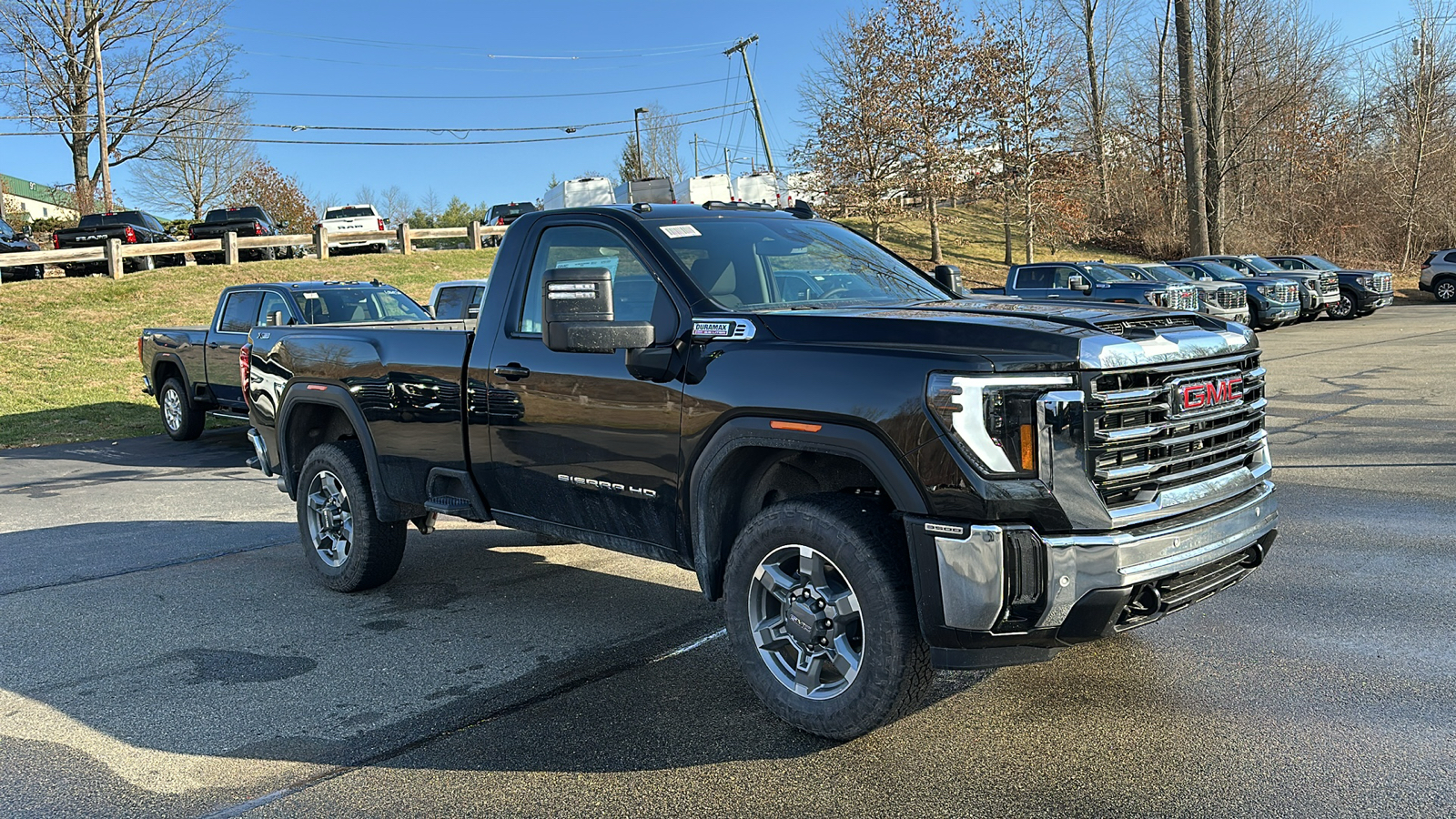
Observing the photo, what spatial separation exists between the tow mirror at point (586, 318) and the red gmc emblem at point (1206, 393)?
1975mm

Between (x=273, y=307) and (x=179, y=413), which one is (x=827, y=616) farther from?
(x=179, y=413)

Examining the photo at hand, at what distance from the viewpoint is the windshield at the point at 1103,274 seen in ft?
72.7

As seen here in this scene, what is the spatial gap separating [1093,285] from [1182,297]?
176 centimetres

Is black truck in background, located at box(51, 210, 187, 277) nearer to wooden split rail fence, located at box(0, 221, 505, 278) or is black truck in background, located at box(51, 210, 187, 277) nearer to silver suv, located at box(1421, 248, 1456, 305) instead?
wooden split rail fence, located at box(0, 221, 505, 278)

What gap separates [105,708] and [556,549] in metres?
3.11

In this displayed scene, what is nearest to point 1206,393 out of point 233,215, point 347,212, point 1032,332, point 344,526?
point 1032,332

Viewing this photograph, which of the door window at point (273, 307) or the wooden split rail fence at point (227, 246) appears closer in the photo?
the door window at point (273, 307)

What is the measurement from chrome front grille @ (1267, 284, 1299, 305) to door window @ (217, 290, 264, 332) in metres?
22.5

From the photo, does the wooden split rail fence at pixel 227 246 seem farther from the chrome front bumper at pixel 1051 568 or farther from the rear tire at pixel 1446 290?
the rear tire at pixel 1446 290

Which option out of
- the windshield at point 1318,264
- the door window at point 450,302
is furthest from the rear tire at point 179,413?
the windshield at point 1318,264

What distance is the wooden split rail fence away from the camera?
86.3 feet

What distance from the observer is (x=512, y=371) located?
5.12 metres

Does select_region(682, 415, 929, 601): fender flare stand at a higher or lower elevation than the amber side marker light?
lower

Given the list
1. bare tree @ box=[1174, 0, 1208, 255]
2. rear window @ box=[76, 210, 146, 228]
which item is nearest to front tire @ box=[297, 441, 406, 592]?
rear window @ box=[76, 210, 146, 228]
